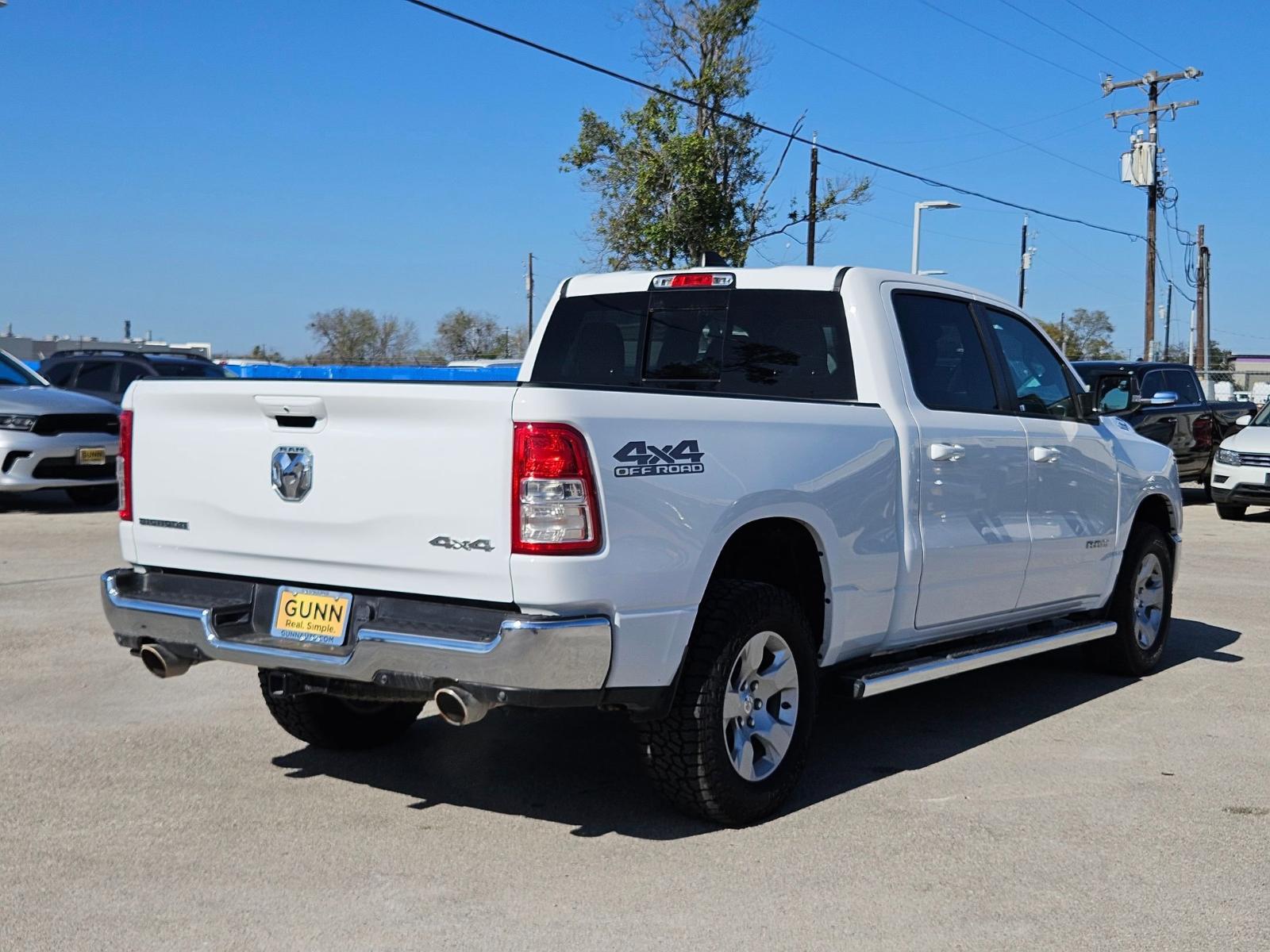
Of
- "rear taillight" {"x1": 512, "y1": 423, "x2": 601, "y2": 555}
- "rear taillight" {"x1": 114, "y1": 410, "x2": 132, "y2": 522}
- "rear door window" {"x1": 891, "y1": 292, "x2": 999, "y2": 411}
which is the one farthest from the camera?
"rear door window" {"x1": 891, "y1": 292, "x2": 999, "y2": 411}

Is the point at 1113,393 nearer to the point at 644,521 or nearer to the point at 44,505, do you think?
the point at 644,521

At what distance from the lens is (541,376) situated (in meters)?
6.46

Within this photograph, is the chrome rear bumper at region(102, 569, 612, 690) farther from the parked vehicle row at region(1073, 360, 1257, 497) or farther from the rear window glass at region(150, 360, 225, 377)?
the rear window glass at region(150, 360, 225, 377)

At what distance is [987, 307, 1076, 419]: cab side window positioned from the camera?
21.5 feet

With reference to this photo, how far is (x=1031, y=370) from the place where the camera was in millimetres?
6738

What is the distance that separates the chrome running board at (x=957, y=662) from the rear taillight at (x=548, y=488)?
1.67 m

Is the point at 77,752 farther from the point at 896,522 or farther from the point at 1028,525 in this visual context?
the point at 1028,525

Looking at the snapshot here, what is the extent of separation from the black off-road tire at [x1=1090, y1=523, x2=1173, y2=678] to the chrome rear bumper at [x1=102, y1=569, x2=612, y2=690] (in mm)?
4084

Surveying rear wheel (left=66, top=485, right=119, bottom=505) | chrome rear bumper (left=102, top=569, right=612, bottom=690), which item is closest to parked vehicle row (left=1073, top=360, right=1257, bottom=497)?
rear wheel (left=66, top=485, right=119, bottom=505)

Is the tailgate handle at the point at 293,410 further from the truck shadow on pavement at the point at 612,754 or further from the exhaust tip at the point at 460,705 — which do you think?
the truck shadow on pavement at the point at 612,754

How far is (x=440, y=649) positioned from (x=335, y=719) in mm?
1633

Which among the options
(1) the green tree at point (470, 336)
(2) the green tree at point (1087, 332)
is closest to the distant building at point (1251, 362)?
(2) the green tree at point (1087, 332)

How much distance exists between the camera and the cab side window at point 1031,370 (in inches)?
258

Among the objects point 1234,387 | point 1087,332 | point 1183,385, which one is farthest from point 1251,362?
point 1183,385
